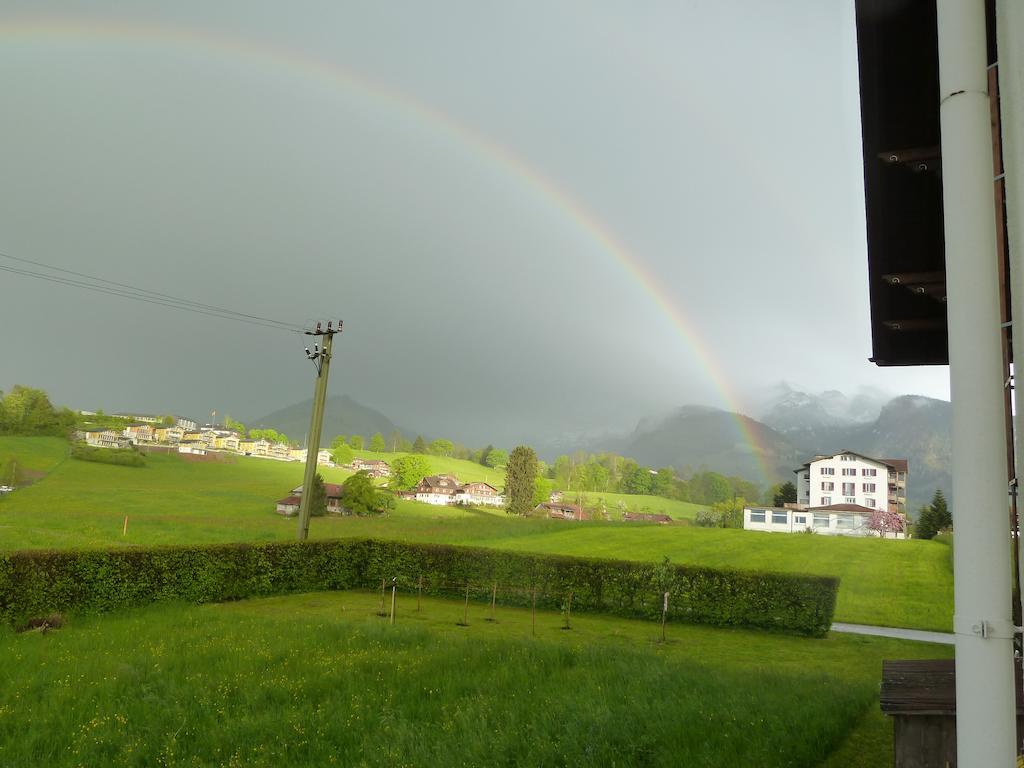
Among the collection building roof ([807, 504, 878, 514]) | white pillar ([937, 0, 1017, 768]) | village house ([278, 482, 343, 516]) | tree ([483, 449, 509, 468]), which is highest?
tree ([483, 449, 509, 468])

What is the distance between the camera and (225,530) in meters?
44.1

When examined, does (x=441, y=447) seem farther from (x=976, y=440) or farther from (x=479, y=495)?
(x=976, y=440)

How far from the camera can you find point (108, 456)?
2511 inches

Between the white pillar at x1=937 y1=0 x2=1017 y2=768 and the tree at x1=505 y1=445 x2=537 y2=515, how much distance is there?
79.4 meters

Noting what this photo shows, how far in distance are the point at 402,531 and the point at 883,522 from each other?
5856 cm

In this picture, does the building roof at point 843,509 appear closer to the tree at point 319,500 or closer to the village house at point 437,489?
the village house at point 437,489

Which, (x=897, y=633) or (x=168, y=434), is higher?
(x=168, y=434)

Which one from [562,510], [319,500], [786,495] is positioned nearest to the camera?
[319,500]

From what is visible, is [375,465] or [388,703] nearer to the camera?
[388,703]

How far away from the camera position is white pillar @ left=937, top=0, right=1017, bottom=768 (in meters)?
2.75

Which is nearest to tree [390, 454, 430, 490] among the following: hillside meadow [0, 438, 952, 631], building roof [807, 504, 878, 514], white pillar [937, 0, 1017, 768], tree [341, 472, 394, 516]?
hillside meadow [0, 438, 952, 631]

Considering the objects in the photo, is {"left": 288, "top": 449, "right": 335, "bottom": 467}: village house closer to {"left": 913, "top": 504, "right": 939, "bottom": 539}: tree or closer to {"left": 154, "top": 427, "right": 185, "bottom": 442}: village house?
{"left": 154, "top": 427, "right": 185, "bottom": 442}: village house

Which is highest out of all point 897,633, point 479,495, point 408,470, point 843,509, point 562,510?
point 408,470

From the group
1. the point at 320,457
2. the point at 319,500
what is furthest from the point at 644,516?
the point at 319,500
